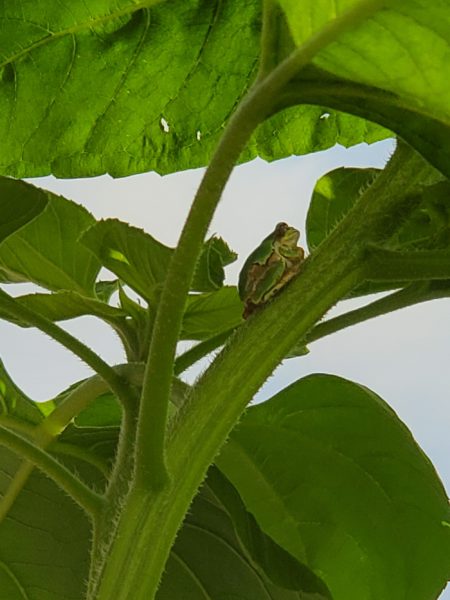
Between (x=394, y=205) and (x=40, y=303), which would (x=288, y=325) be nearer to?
(x=394, y=205)

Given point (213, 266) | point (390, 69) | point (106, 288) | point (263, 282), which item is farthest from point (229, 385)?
point (106, 288)

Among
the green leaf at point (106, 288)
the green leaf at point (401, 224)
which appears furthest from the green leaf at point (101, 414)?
the green leaf at point (401, 224)

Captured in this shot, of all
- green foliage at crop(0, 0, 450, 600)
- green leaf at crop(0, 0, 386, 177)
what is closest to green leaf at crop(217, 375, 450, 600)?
green foliage at crop(0, 0, 450, 600)

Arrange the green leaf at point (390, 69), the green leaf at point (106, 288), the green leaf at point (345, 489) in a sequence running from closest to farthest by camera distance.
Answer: the green leaf at point (390, 69) → the green leaf at point (345, 489) → the green leaf at point (106, 288)

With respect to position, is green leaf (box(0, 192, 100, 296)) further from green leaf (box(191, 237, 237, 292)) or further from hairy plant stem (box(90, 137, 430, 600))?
hairy plant stem (box(90, 137, 430, 600))

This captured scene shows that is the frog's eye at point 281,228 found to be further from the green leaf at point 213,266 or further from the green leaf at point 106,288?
the green leaf at point 106,288

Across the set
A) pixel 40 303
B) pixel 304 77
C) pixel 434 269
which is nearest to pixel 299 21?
pixel 304 77

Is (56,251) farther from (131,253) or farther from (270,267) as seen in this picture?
(270,267)
